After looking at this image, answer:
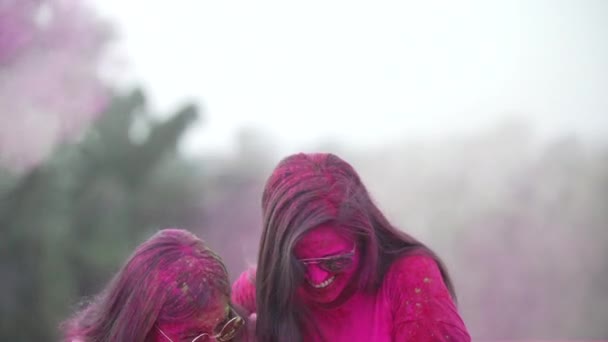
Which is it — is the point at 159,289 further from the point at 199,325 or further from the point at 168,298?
the point at 199,325

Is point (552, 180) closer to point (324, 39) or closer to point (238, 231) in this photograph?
point (324, 39)

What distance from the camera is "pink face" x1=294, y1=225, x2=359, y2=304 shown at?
70.9 inches

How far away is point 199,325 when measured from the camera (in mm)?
1719

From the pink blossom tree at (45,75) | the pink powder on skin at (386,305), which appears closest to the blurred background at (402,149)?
the pink blossom tree at (45,75)

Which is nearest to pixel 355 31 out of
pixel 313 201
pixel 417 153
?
pixel 417 153

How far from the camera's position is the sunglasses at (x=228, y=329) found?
5.75 feet

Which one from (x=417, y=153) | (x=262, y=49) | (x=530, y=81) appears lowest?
(x=417, y=153)

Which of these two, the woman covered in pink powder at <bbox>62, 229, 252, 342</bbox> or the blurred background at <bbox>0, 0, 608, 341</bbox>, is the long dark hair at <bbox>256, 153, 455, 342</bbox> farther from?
the blurred background at <bbox>0, 0, 608, 341</bbox>

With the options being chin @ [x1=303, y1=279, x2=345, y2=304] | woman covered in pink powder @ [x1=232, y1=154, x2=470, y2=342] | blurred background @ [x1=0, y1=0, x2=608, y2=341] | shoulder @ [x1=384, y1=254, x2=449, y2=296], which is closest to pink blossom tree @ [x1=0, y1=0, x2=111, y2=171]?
blurred background @ [x1=0, y1=0, x2=608, y2=341]

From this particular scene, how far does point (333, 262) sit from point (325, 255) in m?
0.03

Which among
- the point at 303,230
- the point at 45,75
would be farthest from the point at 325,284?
the point at 45,75

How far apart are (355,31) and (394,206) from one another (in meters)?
1.09

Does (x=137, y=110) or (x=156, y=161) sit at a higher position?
(x=137, y=110)

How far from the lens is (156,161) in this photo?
396 centimetres
